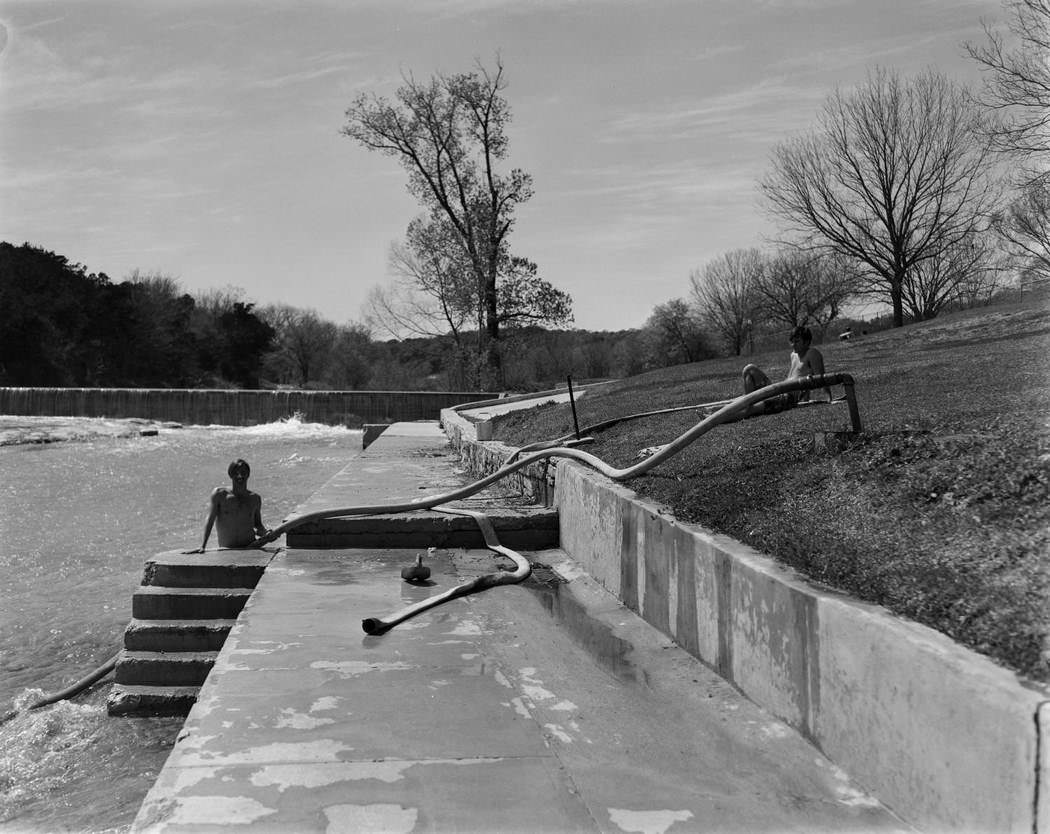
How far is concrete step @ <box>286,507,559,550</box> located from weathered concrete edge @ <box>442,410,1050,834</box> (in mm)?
2144

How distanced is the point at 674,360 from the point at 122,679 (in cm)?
4894

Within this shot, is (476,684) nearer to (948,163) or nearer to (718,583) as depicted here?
(718,583)

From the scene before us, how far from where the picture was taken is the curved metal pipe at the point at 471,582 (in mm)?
4309

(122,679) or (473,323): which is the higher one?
(473,323)

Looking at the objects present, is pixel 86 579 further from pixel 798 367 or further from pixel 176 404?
pixel 176 404

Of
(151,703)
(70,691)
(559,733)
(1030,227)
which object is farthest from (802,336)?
(1030,227)

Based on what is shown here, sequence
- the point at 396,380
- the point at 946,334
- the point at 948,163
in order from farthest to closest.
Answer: the point at 396,380
the point at 948,163
the point at 946,334

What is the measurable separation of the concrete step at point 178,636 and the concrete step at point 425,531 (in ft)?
3.43

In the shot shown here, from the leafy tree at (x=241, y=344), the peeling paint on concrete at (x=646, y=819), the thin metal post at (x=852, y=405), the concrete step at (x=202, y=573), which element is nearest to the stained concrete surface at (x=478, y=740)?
the peeling paint on concrete at (x=646, y=819)

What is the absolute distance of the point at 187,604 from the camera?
218 inches

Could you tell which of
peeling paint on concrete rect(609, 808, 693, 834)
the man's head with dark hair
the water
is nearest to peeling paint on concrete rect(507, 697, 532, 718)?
peeling paint on concrete rect(609, 808, 693, 834)

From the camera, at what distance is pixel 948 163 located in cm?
2959

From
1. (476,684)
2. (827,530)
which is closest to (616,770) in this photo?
(476,684)

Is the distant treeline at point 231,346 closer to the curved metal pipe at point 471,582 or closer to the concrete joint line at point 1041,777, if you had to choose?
the curved metal pipe at point 471,582
